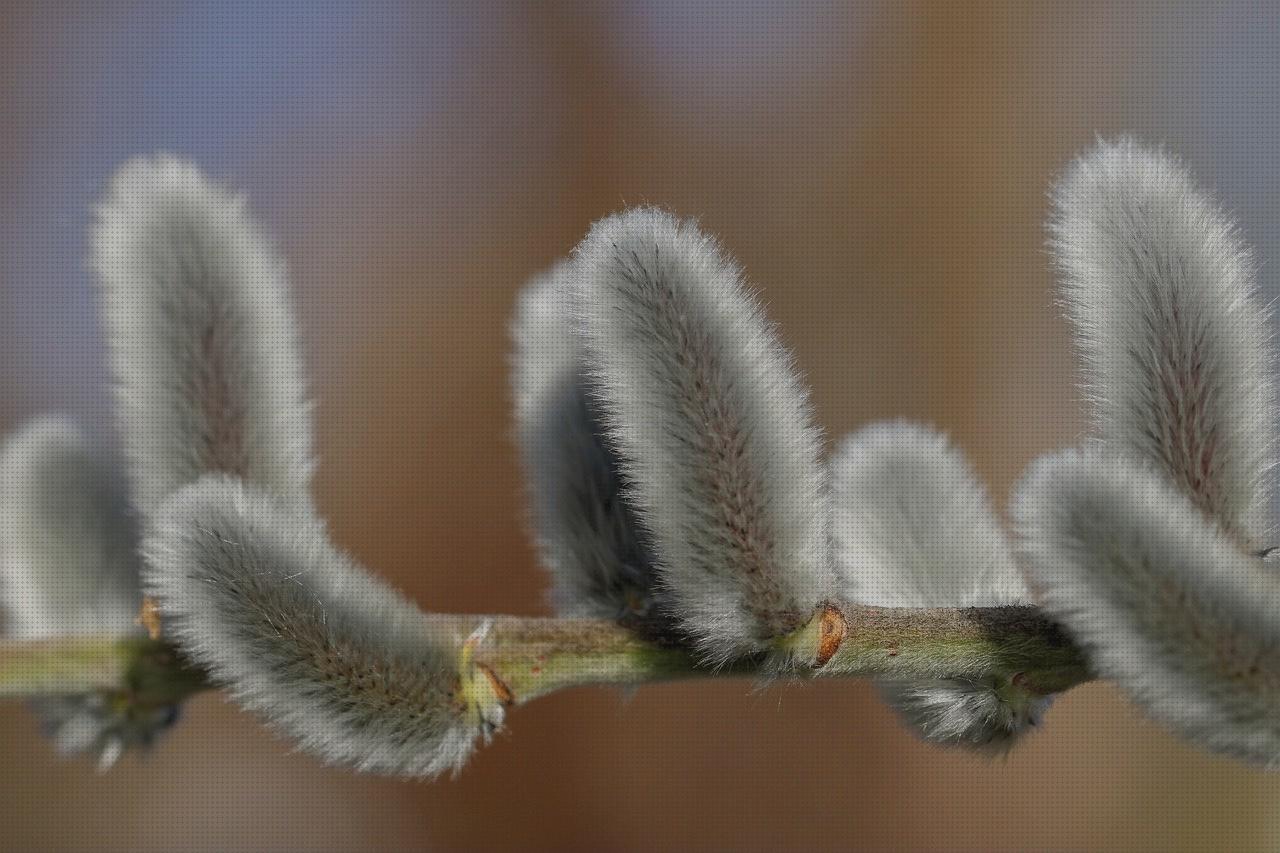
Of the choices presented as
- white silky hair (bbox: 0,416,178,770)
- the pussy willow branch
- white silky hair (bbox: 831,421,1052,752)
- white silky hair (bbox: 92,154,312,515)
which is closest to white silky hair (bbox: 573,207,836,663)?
the pussy willow branch

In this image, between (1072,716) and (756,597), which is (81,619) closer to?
(756,597)

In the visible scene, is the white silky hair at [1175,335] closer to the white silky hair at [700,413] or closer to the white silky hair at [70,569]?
the white silky hair at [700,413]

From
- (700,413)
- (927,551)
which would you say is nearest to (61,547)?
(700,413)

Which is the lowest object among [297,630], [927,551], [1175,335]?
[297,630]

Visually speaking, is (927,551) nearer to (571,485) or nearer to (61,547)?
(571,485)

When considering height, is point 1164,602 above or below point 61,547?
below

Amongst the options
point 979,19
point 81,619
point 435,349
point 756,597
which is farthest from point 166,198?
point 979,19

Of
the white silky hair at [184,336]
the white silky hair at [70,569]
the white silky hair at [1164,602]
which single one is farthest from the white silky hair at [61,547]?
the white silky hair at [1164,602]
